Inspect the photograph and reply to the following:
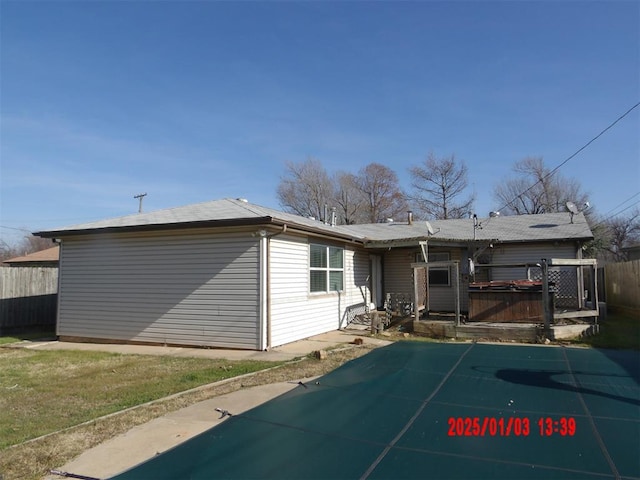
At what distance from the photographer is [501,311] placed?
1132 centimetres

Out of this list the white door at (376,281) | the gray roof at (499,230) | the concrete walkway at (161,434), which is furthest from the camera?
the white door at (376,281)

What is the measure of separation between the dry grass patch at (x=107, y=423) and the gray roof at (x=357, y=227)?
10.6 ft

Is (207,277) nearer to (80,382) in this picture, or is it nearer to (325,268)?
(325,268)

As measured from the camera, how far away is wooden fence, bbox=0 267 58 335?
43.3 ft

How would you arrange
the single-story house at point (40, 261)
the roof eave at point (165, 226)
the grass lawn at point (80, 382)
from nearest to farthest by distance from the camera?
the grass lawn at point (80, 382)
the roof eave at point (165, 226)
the single-story house at point (40, 261)

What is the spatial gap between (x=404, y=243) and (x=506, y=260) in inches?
175

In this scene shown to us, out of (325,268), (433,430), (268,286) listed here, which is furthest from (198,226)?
(433,430)

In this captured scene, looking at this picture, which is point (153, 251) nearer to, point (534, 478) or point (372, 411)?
point (372, 411)

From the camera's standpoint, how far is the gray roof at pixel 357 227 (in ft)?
32.9

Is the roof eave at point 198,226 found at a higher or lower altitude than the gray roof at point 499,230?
lower

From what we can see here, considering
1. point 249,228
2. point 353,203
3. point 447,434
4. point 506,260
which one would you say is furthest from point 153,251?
point 353,203

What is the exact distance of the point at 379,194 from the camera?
3744 cm

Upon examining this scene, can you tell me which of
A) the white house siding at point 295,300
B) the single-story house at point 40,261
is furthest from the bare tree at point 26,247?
the white house siding at point 295,300

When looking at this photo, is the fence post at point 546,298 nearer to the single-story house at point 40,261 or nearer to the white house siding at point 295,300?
the white house siding at point 295,300
